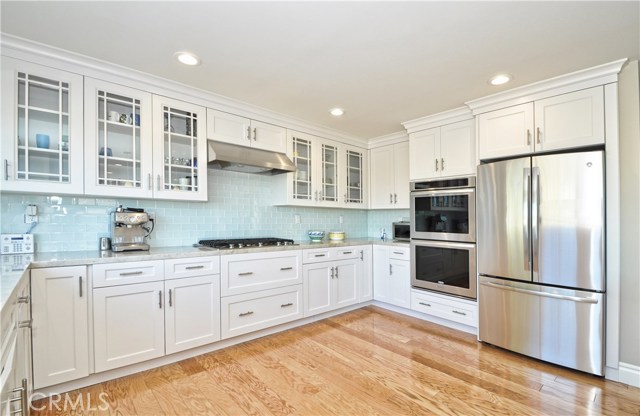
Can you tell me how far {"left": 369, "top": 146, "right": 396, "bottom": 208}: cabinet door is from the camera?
14.5ft

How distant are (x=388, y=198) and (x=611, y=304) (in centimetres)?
258

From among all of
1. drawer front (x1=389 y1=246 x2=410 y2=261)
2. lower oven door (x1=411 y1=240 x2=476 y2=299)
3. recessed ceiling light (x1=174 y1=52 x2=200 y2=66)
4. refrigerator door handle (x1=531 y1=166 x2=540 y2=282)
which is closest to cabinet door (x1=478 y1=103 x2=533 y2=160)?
refrigerator door handle (x1=531 y1=166 x2=540 y2=282)

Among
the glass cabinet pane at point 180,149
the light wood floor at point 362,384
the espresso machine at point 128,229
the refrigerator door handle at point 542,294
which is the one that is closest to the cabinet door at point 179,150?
the glass cabinet pane at point 180,149

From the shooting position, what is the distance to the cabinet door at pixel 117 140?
7.75 ft

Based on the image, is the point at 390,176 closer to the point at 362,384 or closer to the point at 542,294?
the point at 542,294

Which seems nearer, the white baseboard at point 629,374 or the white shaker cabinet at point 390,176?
the white baseboard at point 629,374

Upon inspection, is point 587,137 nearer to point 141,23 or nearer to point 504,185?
point 504,185

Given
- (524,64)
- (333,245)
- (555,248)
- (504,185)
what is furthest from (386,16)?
(333,245)

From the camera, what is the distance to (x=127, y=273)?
2252mm

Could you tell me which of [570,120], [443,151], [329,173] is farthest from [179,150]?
[570,120]

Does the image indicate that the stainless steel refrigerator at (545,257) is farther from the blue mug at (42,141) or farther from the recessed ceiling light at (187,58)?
the blue mug at (42,141)

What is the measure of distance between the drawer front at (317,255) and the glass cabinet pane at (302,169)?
70cm

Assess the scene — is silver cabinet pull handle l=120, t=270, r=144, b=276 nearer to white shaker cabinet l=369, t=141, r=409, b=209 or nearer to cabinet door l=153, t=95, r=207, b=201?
cabinet door l=153, t=95, r=207, b=201

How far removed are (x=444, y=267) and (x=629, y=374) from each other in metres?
1.52
